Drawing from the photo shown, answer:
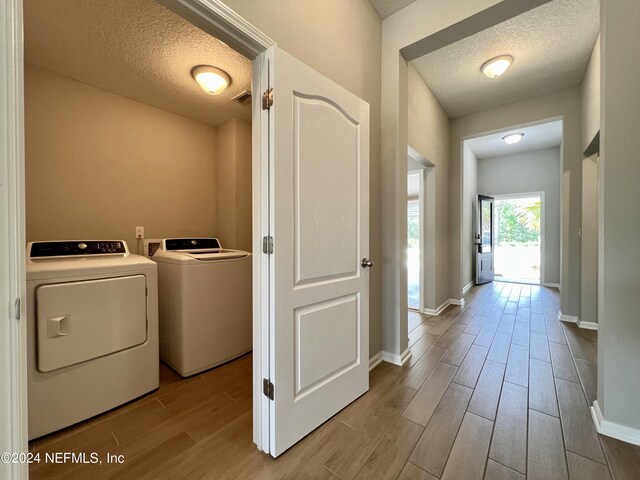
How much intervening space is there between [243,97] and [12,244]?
240 centimetres

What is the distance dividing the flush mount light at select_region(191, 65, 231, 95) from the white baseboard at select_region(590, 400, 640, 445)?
136 inches

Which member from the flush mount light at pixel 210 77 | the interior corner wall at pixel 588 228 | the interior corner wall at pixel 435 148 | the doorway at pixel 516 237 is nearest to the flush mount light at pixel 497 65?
the interior corner wall at pixel 435 148

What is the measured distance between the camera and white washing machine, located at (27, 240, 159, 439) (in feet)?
4.38

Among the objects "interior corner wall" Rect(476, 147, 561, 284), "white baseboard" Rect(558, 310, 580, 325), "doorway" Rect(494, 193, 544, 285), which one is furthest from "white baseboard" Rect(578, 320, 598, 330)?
"doorway" Rect(494, 193, 544, 285)

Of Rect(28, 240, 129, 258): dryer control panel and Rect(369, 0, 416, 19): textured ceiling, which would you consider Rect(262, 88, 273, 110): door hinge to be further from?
Rect(28, 240, 129, 258): dryer control panel

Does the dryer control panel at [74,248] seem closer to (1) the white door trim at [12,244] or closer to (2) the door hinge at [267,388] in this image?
(1) the white door trim at [12,244]

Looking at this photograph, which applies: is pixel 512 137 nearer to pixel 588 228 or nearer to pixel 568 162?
pixel 568 162

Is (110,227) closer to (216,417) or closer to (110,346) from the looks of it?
(110,346)

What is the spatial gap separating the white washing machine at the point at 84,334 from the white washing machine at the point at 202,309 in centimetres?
21

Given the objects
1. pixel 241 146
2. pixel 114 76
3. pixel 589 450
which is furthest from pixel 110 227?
pixel 589 450

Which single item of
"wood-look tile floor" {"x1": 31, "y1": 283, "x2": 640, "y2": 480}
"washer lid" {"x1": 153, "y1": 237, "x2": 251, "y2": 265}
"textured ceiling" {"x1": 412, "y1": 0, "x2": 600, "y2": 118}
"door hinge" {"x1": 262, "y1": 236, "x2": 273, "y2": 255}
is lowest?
"wood-look tile floor" {"x1": 31, "y1": 283, "x2": 640, "y2": 480}

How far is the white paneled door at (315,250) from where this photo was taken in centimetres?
120

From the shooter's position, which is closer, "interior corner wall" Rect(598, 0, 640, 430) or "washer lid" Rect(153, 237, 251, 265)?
"interior corner wall" Rect(598, 0, 640, 430)

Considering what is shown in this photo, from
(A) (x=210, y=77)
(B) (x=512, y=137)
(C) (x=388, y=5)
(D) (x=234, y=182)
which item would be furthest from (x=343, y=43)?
(B) (x=512, y=137)
